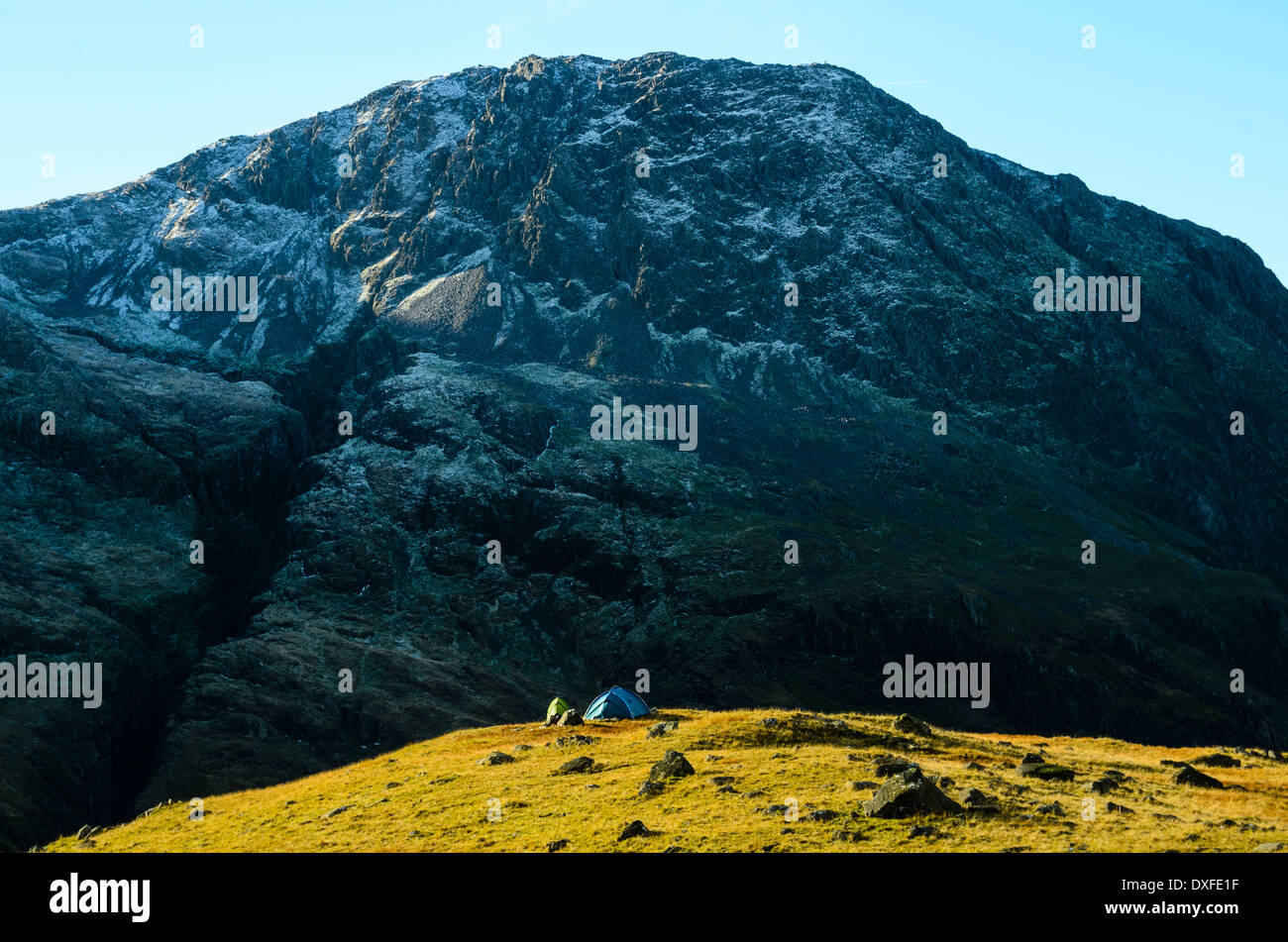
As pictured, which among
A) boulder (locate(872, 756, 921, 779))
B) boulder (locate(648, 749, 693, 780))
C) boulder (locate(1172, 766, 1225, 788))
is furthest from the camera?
boulder (locate(1172, 766, 1225, 788))

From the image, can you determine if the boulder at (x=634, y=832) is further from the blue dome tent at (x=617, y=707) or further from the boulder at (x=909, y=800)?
the blue dome tent at (x=617, y=707)

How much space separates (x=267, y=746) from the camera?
141 meters

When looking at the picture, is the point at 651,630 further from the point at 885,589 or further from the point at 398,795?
the point at 398,795

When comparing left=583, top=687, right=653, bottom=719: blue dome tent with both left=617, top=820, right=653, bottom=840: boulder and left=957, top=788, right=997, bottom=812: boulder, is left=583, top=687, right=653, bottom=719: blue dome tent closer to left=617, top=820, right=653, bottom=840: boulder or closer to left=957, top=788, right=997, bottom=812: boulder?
left=957, top=788, right=997, bottom=812: boulder

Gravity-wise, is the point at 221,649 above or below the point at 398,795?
below

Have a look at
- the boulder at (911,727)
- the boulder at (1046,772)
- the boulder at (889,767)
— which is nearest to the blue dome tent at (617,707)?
the boulder at (911,727)

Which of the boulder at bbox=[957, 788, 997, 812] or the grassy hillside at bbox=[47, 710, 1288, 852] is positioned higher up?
the boulder at bbox=[957, 788, 997, 812]

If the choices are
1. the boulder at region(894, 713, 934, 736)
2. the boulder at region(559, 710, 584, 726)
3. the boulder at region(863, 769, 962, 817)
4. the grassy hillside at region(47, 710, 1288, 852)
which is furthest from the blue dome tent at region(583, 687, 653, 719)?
the boulder at region(863, 769, 962, 817)

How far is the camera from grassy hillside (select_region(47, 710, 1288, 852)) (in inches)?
1427

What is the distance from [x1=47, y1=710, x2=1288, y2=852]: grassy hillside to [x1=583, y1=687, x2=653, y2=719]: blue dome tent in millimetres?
6915

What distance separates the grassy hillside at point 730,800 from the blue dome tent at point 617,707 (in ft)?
22.7

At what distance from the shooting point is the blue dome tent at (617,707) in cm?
7550
